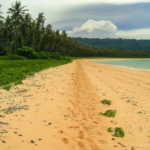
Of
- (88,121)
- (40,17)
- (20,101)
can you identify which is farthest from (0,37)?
(88,121)

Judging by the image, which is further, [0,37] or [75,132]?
[0,37]

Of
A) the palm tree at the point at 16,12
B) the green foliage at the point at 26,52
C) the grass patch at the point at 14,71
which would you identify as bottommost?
the grass patch at the point at 14,71

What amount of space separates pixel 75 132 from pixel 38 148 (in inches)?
48.5

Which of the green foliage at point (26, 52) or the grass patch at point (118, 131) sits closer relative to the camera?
the grass patch at point (118, 131)

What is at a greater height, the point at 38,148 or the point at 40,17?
the point at 40,17

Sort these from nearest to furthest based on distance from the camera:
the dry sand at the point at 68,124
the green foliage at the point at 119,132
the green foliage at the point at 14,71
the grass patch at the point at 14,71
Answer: the dry sand at the point at 68,124 → the green foliage at the point at 119,132 → the grass patch at the point at 14,71 → the green foliage at the point at 14,71

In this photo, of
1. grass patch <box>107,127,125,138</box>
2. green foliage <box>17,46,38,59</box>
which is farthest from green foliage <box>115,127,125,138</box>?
green foliage <box>17,46,38,59</box>

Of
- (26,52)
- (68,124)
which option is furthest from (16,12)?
(68,124)

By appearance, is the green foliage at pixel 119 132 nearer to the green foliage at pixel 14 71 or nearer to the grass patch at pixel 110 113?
the grass patch at pixel 110 113

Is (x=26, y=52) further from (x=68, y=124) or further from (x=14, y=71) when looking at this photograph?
(x=68, y=124)

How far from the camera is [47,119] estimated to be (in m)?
4.36

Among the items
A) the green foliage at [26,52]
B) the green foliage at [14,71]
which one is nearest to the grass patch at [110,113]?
the green foliage at [14,71]

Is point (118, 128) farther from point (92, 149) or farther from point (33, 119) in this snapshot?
point (33, 119)

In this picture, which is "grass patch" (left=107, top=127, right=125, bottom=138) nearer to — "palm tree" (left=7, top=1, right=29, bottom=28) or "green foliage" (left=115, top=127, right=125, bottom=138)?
"green foliage" (left=115, top=127, right=125, bottom=138)
